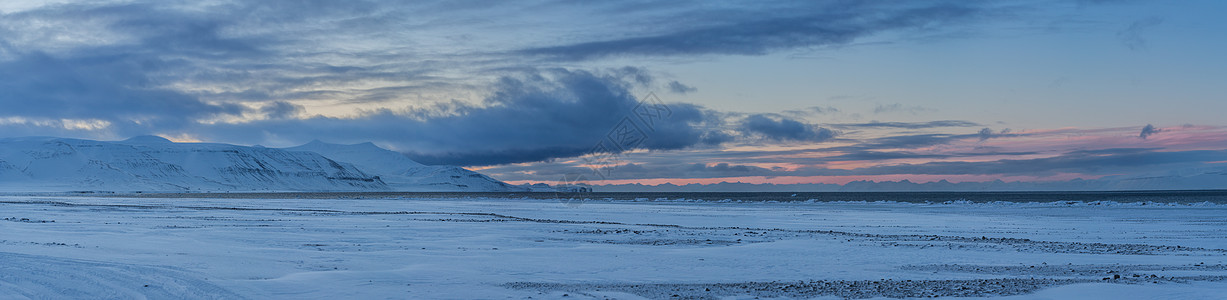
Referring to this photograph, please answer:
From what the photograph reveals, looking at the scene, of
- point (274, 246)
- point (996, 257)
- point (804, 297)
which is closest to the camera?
point (804, 297)

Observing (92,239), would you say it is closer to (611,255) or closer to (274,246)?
(274,246)

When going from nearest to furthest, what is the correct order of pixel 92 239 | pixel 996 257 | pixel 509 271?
pixel 509 271, pixel 996 257, pixel 92 239

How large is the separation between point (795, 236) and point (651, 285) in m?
14.5

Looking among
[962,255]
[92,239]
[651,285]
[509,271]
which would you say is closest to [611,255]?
[509,271]

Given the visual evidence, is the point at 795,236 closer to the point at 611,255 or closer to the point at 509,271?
the point at 611,255

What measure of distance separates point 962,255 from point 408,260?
13.1m

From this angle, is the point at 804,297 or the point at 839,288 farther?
the point at 839,288

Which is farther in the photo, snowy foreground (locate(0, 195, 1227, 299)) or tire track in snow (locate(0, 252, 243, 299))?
snowy foreground (locate(0, 195, 1227, 299))

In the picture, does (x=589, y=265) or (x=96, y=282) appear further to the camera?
(x=589, y=265)

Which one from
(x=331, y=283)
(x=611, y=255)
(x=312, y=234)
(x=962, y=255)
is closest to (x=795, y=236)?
(x=962, y=255)

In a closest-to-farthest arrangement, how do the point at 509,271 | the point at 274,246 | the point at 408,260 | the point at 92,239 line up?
the point at 509,271
the point at 408,260
the point at 274,246
the point at 92,239

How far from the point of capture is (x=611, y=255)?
20.1 m

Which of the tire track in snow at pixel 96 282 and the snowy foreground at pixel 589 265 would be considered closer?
the tire track in snow at pixel 96 282

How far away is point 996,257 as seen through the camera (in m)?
20.0
